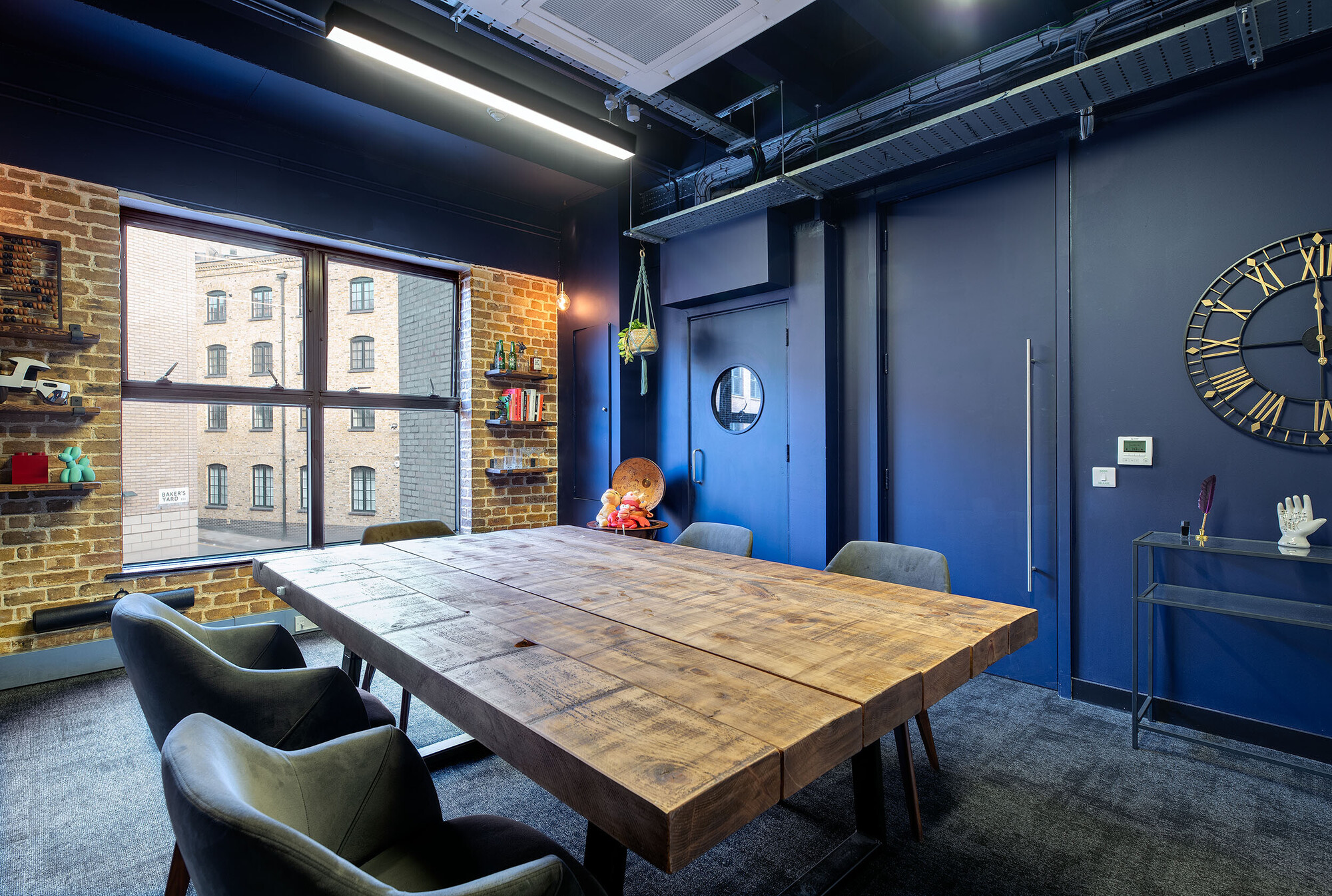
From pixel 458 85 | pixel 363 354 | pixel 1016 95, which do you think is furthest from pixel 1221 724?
pixel 363 354

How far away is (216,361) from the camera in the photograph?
4.01 metres

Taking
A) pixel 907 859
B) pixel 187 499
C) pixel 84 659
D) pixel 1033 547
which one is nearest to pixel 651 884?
pixel 907 859

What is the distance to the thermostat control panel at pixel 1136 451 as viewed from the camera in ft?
9.63

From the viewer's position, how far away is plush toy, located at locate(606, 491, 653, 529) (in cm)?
438

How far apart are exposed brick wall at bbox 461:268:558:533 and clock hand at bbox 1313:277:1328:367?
447cm

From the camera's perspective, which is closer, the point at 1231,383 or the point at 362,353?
the point at 1231,383

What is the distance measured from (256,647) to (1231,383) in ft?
12.7

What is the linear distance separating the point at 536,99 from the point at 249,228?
237 centimetres

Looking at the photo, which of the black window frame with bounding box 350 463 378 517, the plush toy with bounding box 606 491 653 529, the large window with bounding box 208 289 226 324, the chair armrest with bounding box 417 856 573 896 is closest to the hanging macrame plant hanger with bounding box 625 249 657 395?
the plush toy with bounding box 606 491 653 529

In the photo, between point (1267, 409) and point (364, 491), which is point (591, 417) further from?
point (1267, 409)

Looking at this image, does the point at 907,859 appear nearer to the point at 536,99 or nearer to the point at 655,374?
the point at 536,99

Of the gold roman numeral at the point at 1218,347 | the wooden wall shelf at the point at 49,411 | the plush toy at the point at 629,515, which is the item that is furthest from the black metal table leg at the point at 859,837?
the wooden wall shelf at the point at 49,411

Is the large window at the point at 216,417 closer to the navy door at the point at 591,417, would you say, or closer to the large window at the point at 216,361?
the large window at the point at 216,361

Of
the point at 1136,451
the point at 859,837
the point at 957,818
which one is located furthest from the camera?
the point at 1136,451
